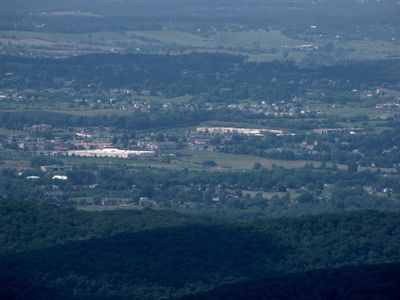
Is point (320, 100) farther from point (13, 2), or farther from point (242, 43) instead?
point (13, 2)

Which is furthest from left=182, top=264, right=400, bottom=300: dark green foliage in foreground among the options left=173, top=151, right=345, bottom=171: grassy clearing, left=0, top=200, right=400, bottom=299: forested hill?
left=173, top=151, right=345, bottom=171: grassy clearing

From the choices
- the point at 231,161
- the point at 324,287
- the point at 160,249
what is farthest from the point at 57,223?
the point at 231,161

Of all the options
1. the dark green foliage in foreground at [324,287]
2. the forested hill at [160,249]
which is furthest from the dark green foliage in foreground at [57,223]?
the dark green foliage in foreground at [324,287]

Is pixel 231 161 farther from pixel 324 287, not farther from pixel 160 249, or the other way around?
pixel 324 287

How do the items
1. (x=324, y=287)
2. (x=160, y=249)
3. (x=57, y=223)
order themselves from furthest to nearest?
(x=57, y=223) → (x=160, y=249) → (x=324, y=287)

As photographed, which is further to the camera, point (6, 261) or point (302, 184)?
point (302, 184)

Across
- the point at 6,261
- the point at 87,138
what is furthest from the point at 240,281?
the point at 87,138
